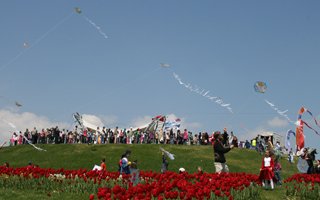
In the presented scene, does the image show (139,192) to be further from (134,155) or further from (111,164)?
(134,155)

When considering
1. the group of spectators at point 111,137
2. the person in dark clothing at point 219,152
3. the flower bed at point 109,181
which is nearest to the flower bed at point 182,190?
the flower bed at point 109,181

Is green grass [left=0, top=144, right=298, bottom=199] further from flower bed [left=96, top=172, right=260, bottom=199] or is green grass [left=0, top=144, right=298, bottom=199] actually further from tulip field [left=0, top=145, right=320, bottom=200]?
flower bed [left=96, top=172, right=260, bottom=199]

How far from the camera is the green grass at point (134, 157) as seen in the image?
118 feet

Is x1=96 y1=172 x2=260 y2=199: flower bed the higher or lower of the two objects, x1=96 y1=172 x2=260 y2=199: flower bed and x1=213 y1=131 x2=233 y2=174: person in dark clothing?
the lower

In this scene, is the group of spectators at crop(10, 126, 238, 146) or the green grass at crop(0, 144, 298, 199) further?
the group of spectators at crop(10, 126, 238, 146)

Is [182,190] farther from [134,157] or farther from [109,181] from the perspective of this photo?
[134,157]

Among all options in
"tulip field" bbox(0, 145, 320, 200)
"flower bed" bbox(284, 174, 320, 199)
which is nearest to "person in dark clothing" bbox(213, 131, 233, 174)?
"tulip field" bbox(0, 145, 320, 200)

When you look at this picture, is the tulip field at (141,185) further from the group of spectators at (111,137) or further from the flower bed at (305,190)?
the group of spectators at (111,137)

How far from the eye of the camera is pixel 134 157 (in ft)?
127

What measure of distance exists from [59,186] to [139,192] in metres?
6.41

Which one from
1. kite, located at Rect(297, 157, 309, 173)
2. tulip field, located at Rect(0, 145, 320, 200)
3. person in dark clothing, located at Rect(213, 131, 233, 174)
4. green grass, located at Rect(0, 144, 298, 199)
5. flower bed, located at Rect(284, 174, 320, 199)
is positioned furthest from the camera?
green grass, located at Rect(0, 144, 298, 199)

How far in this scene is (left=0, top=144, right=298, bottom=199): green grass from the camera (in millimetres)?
36000

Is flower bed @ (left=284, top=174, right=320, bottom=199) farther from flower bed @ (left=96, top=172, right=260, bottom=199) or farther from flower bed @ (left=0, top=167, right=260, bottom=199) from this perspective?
flower bed @ (left=96, top=172, right=260, bottom=199)

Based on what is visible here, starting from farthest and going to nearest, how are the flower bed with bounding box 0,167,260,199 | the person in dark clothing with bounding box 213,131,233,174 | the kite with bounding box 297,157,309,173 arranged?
the kite with bounding box 297,157,309,173
the person in dark clothing with bounding box 213,131,233,174
the flower bed with bounding box 0,167,260,199
